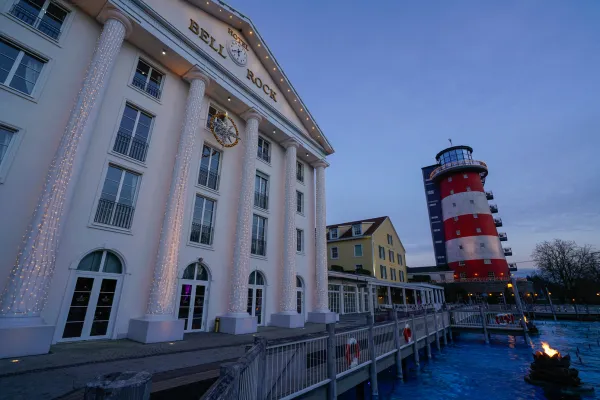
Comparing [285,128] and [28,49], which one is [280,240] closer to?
[285,128]

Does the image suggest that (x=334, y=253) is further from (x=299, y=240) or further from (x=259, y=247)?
(x=259, y=247)

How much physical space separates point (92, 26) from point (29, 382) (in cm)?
1176

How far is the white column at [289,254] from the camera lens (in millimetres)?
14219

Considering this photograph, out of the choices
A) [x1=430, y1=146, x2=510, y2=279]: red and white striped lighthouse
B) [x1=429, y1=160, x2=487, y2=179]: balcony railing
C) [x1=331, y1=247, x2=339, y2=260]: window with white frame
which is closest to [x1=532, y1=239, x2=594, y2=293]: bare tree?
[x1=430, y1=146, x2=510, y2=279]: red and white striped lighthouse

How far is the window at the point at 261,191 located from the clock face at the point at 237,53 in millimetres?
6320

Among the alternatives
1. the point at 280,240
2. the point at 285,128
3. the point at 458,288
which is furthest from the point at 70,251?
the point at 458,288

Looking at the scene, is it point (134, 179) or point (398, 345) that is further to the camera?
point (134, 179)

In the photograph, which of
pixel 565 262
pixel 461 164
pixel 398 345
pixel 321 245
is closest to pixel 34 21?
pixel 321 245

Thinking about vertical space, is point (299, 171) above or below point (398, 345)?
above

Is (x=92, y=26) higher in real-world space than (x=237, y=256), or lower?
higher

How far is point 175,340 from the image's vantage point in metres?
9.19

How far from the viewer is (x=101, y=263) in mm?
9188

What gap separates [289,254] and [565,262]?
2160 inches

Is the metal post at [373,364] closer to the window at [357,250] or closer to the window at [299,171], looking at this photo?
the window at [299,171]
